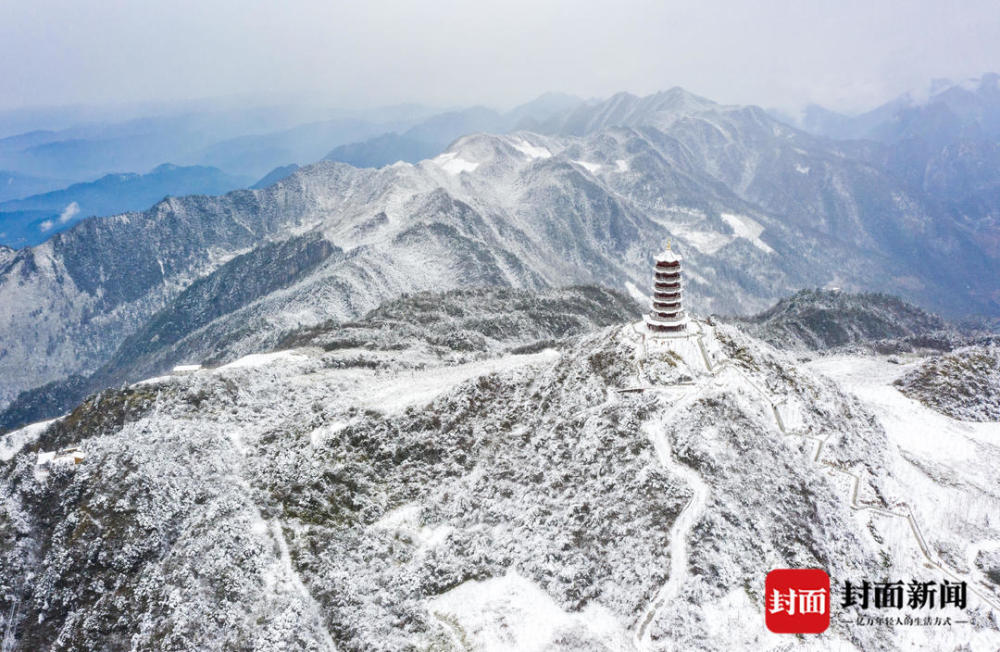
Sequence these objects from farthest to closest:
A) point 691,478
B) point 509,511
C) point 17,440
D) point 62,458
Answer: point 17,440
point 62,458
point 509,511
point 691,478

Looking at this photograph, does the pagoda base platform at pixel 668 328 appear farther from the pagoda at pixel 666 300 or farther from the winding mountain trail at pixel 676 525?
the winding mountain trail at pixel 676 525

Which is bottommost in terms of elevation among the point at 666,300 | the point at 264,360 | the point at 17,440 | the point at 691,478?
the point at 17,440

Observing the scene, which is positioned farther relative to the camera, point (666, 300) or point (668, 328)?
point (668, 328)

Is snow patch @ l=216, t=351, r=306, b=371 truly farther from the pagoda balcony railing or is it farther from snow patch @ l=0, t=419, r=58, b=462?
the pagoda balcony railing

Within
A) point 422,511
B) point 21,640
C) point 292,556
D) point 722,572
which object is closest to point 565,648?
point 722,572

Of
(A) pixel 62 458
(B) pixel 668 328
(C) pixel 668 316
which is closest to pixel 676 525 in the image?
(B) pixel 668 328

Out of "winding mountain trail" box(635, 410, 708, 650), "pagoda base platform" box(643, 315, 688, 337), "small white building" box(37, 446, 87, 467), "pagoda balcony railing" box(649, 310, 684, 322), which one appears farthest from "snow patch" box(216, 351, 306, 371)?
"winding mountain trail" box(635, 410, 708, 650)

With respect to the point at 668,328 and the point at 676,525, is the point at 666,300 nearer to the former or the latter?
the point at 668,328

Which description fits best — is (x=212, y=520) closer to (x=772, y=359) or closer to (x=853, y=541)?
(x=853, y=541)

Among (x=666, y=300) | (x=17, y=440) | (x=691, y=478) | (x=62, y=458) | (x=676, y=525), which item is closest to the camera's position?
(x=676, y=525)
